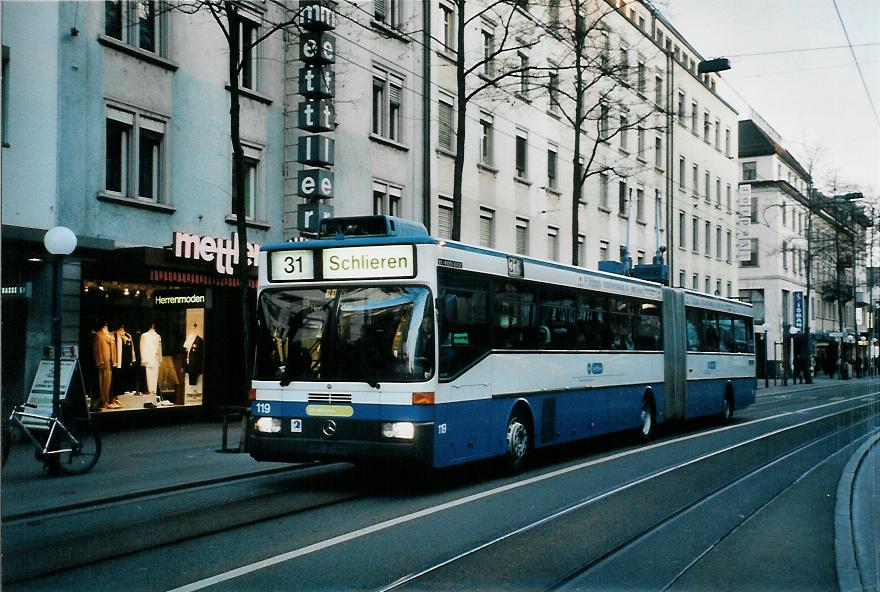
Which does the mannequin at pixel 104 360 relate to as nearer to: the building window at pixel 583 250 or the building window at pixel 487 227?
the building window at pixel 487 227

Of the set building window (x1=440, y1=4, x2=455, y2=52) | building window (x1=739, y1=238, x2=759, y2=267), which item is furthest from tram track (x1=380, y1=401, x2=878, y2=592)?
building window (x1=739, y1=238, x2=759, y2=267)

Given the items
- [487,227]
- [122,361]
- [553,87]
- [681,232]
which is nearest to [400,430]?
[122,361]

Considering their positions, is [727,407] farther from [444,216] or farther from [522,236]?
[522,236]

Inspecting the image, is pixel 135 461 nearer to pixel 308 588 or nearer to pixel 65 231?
pixel 65 231

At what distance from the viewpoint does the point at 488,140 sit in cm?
3247

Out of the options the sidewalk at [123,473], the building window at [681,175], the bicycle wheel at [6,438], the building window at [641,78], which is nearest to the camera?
the sidewalk at [123,473]

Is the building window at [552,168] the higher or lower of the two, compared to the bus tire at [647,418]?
Answer: higher

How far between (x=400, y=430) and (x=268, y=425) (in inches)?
63.9

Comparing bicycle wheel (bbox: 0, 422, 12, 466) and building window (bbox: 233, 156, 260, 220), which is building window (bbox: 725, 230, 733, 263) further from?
bicycle wheel (bbox: 0, 422, 12, 466)

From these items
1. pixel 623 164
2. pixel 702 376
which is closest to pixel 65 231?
pixel 702 376

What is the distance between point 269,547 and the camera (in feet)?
26.4

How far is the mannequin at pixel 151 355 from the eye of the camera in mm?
20578

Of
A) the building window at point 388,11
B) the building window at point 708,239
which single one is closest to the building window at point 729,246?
the building window at point 708,239

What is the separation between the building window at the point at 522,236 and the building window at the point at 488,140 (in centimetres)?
261
